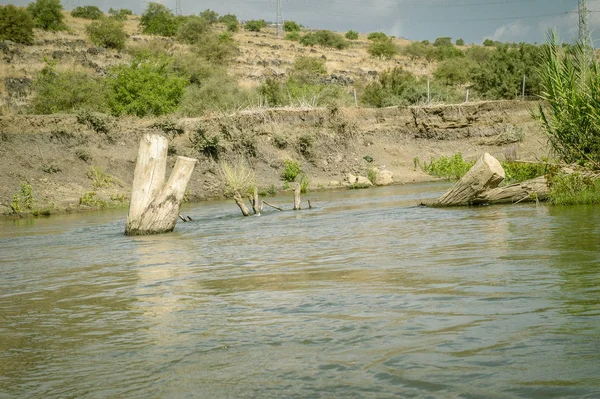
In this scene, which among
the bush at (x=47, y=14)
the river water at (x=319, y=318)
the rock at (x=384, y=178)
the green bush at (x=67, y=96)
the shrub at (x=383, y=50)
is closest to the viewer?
the river water at (x=319, y=318)

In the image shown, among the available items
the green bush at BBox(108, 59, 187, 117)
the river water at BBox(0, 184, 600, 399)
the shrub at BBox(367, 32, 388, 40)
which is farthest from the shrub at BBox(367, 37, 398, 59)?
the river water at BBox(0, 184, 600, 399)

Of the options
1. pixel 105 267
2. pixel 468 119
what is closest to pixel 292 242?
pixel 105 267

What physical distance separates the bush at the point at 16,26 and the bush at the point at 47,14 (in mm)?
6134

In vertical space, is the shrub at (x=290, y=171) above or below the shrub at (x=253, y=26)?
below

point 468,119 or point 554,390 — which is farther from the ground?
point 468,119

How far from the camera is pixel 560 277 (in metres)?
7.87

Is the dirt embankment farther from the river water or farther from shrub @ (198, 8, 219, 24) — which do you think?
shrub @ (198, 8, 219, 24)

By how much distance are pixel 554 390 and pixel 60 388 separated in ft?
10.6

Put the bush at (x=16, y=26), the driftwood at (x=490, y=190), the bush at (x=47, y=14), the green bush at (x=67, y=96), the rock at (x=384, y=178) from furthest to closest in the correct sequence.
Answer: the bush at (x=47, y=14) < the bush at (x=16, y=26) < the green bush at (x=67, y=96) < the rock at (x=384, y=178) < the driftwood at (x=490, y=190)

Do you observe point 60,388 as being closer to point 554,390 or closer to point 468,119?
point 554,390

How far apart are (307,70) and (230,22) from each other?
34778 mm

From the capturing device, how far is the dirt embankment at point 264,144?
112 ft

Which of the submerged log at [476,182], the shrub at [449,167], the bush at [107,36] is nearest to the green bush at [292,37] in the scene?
the bush at [107,36]

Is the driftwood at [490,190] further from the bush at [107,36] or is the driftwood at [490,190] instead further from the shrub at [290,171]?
the bush at [107,36]
